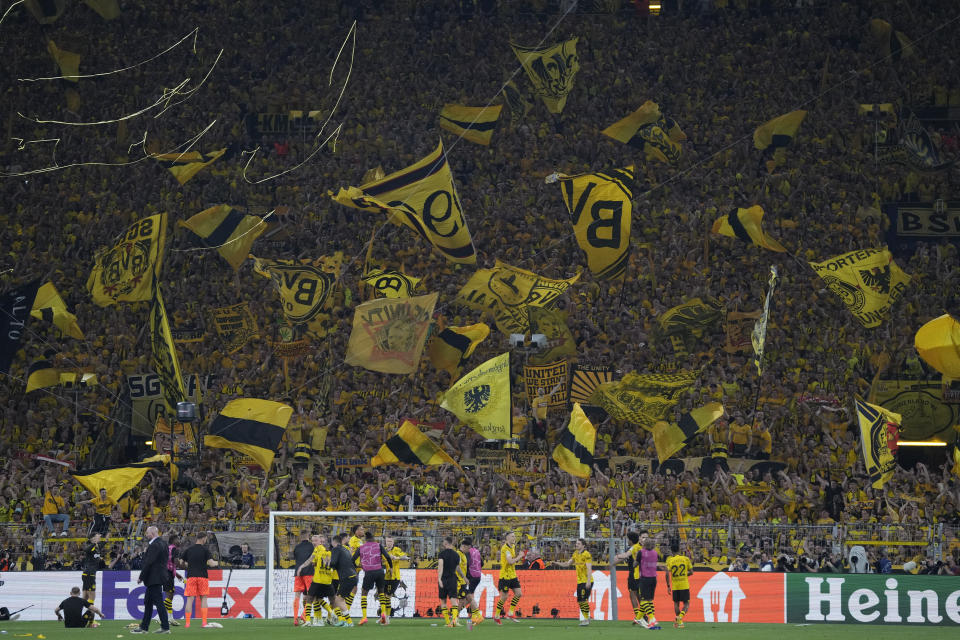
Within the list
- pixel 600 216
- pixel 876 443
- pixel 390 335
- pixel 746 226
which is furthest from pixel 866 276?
pixel 390 335

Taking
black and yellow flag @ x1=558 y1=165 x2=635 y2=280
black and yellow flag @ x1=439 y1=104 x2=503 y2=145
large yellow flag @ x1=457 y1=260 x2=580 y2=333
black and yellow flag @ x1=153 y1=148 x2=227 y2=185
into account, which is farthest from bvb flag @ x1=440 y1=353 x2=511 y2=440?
black and yellow flag @ x1=153 y1=148 x2=227 y2=185

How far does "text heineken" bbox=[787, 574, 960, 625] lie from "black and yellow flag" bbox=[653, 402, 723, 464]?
4.45 meters

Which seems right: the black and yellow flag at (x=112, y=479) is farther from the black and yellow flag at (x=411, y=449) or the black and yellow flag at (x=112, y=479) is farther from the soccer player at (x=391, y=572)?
the soccer player at (x=391, y=572)

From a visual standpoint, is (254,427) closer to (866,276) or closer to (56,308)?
(56,308)

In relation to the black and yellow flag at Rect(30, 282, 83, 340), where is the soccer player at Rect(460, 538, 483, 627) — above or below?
below

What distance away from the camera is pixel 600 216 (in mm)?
28312

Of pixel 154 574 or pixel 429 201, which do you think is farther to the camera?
pixel 429 201

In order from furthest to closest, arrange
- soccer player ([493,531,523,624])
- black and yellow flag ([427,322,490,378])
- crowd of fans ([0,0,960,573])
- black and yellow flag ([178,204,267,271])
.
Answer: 1. black and yellow flag ([178,204,267,271])
2. black and yellow flag ([427,322,490,378])
3. crowd of fans ([0,0,960,573])
4. soccer player ([493,531,523,624])

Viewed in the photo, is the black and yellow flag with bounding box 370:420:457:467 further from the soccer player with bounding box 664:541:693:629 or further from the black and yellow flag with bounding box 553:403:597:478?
the soccer player with bounding box 664:541:693:629

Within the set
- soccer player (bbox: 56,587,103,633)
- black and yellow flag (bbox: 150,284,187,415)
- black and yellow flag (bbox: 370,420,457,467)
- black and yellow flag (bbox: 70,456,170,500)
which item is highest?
black and yellow flag (bbox: 150,284,187,415)

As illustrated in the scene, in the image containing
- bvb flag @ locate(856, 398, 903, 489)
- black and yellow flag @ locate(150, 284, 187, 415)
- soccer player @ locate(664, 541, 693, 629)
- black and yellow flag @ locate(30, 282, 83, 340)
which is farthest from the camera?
black and yellow flag @ locate(30, 282, 83, 340)

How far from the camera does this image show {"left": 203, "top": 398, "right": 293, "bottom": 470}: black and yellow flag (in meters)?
26.7

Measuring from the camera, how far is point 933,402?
34.2 m

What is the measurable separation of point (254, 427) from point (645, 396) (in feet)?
29.3
